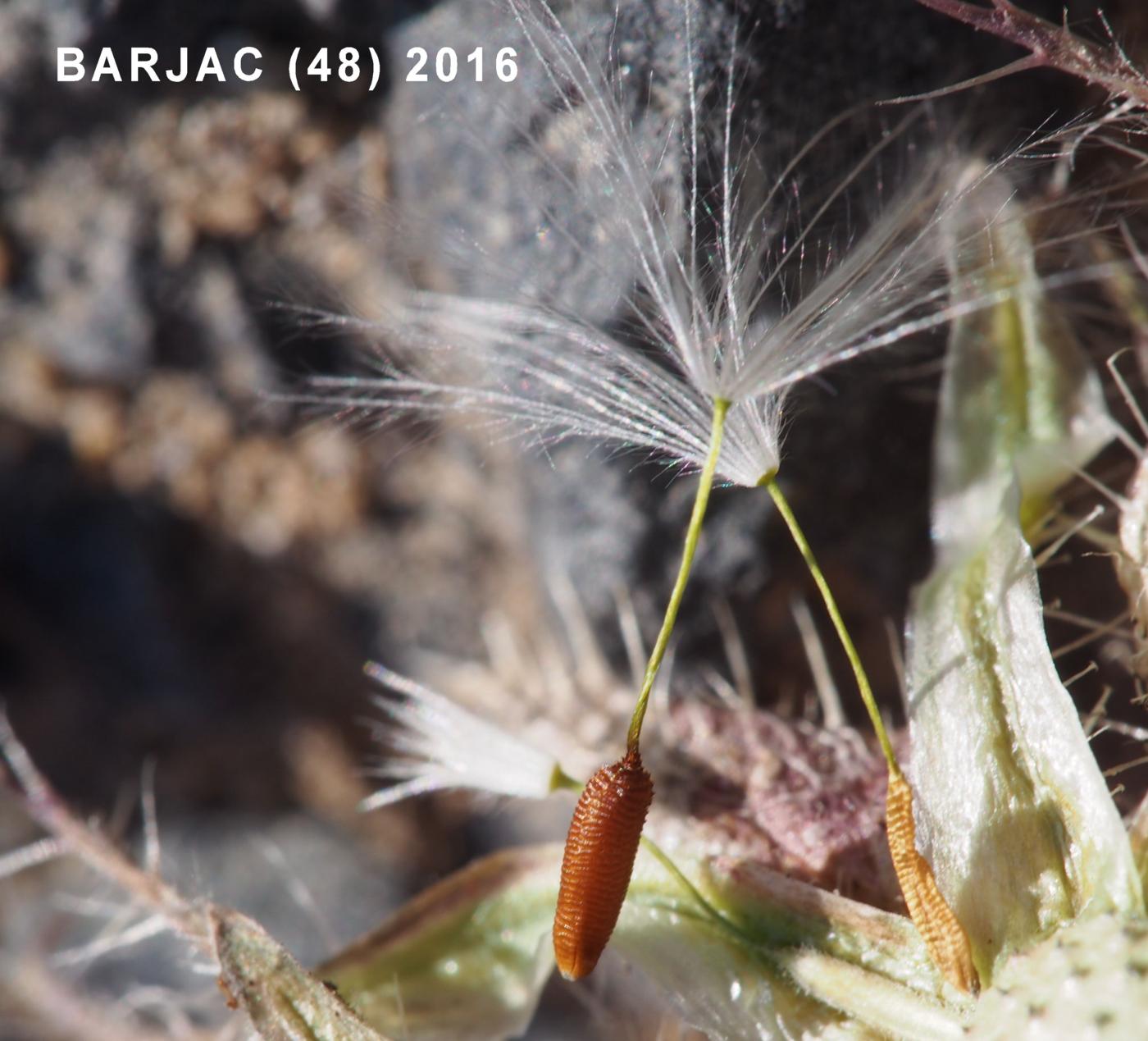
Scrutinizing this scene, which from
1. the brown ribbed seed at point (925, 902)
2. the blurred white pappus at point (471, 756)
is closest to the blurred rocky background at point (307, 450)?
the blurred white pappus at point (471, 756)

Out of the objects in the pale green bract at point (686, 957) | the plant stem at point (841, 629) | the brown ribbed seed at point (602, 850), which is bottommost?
the pale green bract at point (686, 957)

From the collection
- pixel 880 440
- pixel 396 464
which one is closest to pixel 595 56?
pixel 880 440

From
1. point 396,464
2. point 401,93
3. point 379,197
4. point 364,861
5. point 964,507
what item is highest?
point 401,93

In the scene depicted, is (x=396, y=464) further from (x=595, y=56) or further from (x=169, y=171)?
(x=595, y=56)

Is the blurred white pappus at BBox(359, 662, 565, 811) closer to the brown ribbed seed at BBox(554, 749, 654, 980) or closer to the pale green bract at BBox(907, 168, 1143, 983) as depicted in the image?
the brown ribbed seed at BBox(554, 749, 654, 980)

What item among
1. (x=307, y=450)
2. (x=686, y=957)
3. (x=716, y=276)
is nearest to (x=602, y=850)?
(x=686, y=957)

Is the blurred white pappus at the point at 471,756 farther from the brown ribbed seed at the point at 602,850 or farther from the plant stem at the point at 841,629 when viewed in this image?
the plant stem at the point at 841,629
